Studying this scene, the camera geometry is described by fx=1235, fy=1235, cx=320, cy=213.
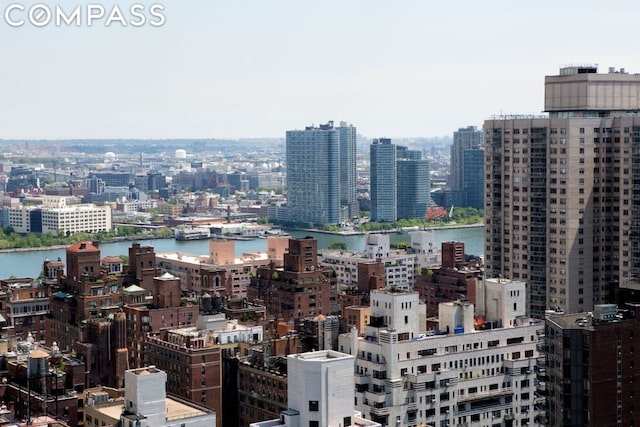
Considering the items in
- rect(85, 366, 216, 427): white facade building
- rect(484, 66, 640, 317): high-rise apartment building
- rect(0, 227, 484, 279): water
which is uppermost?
rect(484, 66, 640, 317): high-rise apartment building

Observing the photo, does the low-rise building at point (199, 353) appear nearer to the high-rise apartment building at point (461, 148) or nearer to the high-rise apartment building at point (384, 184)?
the high-rise apartment building at point (384, 184)

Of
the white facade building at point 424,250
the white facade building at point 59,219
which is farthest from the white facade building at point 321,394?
the white facade building at point 59,219

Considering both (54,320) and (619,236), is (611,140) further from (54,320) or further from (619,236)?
(54,320)

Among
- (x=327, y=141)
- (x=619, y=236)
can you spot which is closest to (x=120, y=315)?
(x=619, y=236)

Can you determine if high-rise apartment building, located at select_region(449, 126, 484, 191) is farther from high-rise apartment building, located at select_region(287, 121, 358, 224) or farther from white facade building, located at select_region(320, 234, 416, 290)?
white facade building, located at select_region(320, 234, 416, 290)

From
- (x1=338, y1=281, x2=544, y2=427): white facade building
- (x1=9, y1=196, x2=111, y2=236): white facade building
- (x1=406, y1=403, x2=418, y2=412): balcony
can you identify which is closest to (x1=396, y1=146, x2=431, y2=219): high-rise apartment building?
(x1=9, y1=196, x2=111, y2=236): white facade building

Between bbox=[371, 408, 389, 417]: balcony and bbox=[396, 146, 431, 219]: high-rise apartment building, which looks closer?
bbox=[371, 408, 389, 417]: balcony

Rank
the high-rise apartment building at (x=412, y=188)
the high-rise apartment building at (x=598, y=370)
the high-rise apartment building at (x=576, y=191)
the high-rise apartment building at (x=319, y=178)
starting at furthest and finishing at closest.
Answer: the high-rise apartment building at (x=412, y=188)
the high-rise apartment building at (x=319, y=178)
the high-rise apartment building at (x=576, y=191)
the high-rise apartment building at (x=598, y=370)
